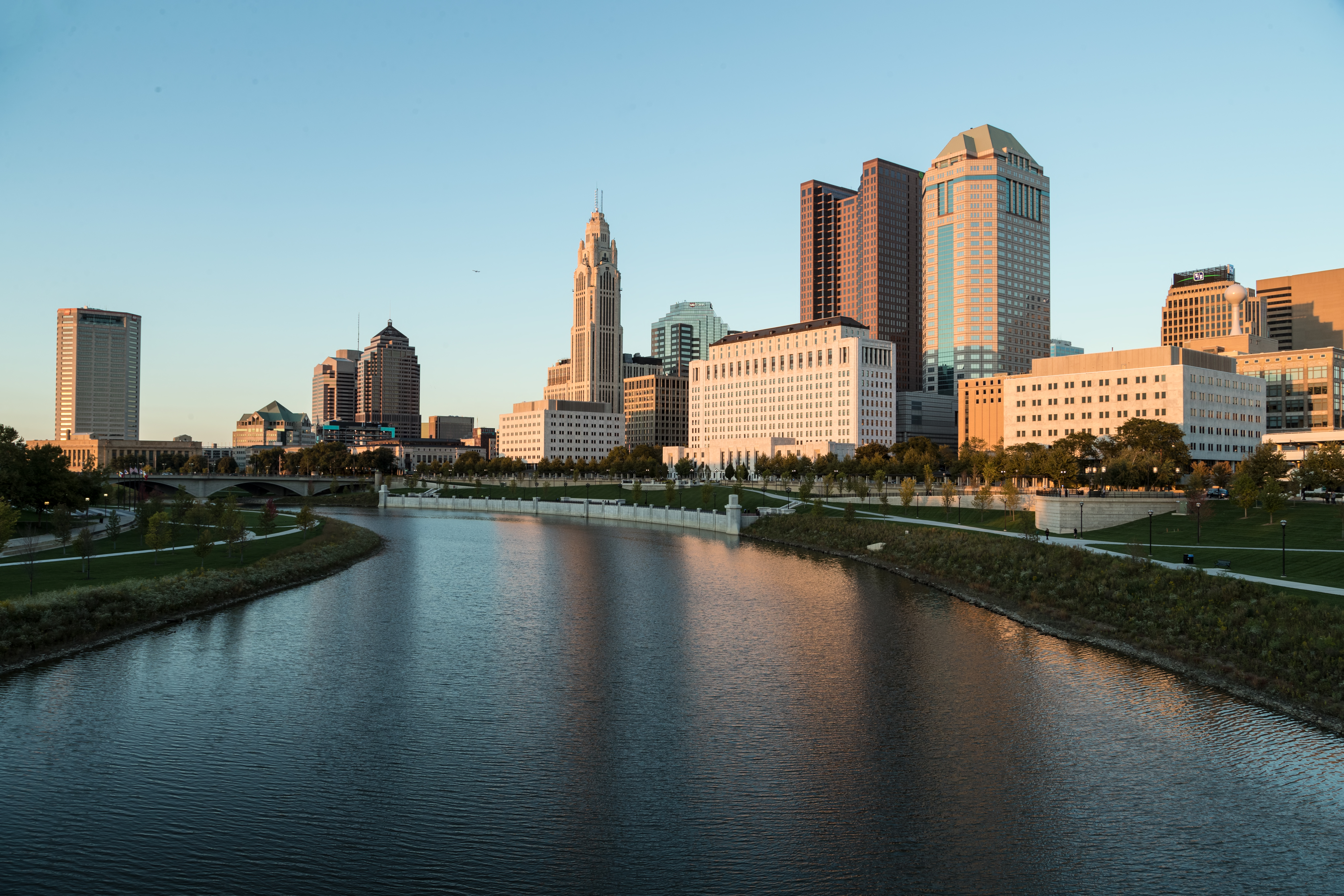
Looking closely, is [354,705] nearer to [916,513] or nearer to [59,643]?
[59,643]

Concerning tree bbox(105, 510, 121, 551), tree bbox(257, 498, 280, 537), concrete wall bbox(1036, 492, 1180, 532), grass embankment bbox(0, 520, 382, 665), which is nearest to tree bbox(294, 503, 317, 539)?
tree bbox(257, 498, 280, 537)

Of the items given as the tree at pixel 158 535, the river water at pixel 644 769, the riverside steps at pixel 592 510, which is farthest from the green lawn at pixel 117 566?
the riverside steps at pixel 592 510

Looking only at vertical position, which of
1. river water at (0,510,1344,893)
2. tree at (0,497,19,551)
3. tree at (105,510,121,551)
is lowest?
river water at (0,510,1344,893)

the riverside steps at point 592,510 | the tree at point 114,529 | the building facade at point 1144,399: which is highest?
the building facade at point 1144,399

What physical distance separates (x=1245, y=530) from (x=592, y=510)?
9807 cm

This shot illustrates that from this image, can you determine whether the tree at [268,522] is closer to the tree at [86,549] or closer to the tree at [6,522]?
the tree at [86,549]

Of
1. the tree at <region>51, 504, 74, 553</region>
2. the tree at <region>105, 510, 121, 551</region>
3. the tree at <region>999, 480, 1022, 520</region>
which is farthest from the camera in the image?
the tree at <region>999, 480, 1022, 520</region>

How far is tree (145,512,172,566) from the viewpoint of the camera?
197 feet

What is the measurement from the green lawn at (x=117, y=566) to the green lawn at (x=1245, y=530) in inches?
2646

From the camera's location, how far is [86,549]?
54.3 meters

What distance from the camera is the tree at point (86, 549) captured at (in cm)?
5431

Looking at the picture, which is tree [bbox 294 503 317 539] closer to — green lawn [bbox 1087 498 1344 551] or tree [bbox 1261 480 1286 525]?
green lawn [bbox 1087 498 1344 551]

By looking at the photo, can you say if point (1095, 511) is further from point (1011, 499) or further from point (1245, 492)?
point (1011, 499)

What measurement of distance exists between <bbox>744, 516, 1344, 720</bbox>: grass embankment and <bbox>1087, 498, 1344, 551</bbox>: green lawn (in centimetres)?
1082
